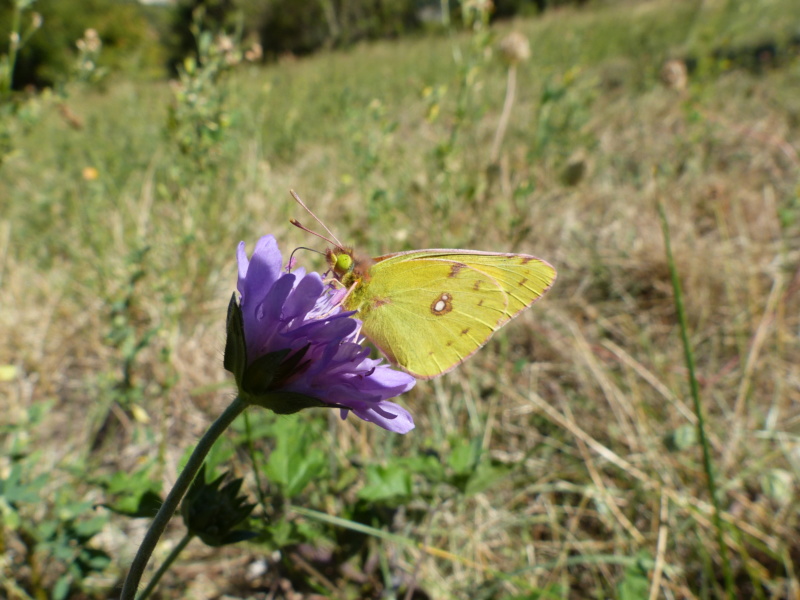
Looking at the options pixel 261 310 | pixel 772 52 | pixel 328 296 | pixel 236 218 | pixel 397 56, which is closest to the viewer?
pixel 261 310

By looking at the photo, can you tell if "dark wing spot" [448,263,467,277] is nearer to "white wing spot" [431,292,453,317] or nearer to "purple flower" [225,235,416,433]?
"white wing spot" [431,292,453,317]

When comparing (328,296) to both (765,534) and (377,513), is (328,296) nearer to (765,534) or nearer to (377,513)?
(377,513)

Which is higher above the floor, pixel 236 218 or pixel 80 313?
pixel 236 218

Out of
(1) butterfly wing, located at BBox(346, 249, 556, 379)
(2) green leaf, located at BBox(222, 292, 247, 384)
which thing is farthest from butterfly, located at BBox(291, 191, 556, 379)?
(2) green leaf, located at BBox(222, 292, 247, 384)

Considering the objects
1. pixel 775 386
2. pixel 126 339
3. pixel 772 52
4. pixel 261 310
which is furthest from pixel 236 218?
pixel 772 52

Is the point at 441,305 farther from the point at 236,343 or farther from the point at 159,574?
the point at 159,574

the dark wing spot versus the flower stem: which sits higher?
the dark wing spot
